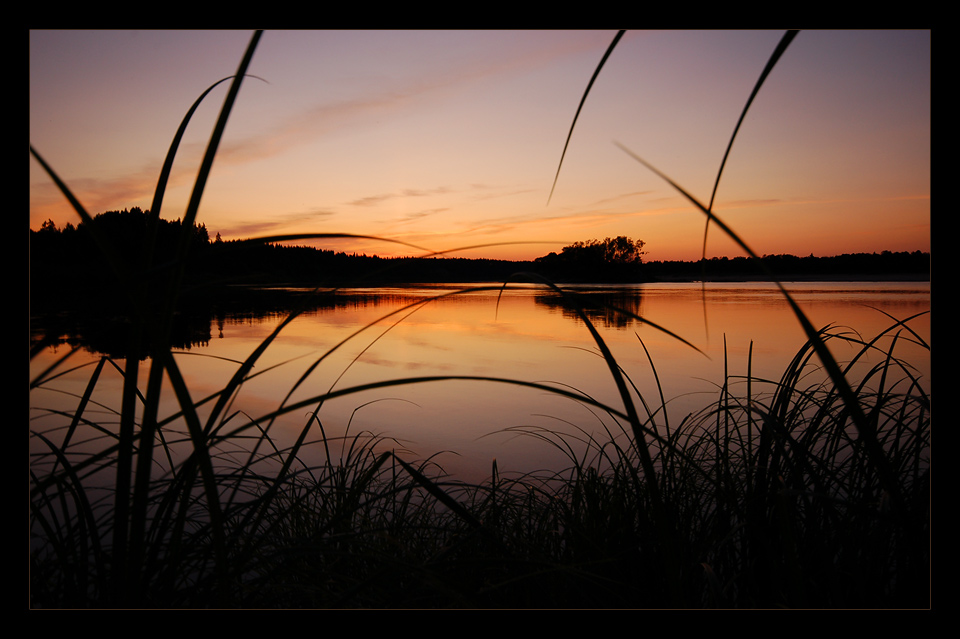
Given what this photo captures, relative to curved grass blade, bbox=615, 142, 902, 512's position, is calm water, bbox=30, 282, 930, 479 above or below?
below

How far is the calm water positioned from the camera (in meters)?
2.58

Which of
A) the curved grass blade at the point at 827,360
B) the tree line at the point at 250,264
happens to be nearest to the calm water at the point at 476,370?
the tree line at the point at 250,264

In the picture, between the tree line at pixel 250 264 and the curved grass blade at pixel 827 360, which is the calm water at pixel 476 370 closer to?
the tree line at pixel 250 264

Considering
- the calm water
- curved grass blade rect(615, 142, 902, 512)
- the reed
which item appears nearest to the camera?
curved grass blade rect(615, 142, 902, 512)

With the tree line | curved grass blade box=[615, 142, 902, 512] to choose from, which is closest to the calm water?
the tree line

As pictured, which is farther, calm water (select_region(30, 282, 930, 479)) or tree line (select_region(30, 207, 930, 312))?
calm water (select_region(30, 282, 930, 479))

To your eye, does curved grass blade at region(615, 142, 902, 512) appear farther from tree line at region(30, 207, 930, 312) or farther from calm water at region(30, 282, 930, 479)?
calm water at region(30, 282, 930, 479)

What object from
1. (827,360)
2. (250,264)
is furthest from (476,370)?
(827,360)

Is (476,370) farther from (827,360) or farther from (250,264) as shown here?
(827,360)

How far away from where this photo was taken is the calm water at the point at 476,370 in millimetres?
2576

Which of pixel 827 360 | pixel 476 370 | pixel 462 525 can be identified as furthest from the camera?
pixel 476 370

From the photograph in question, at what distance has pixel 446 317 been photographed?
8.55 meters

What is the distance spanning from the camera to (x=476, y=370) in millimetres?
4125
